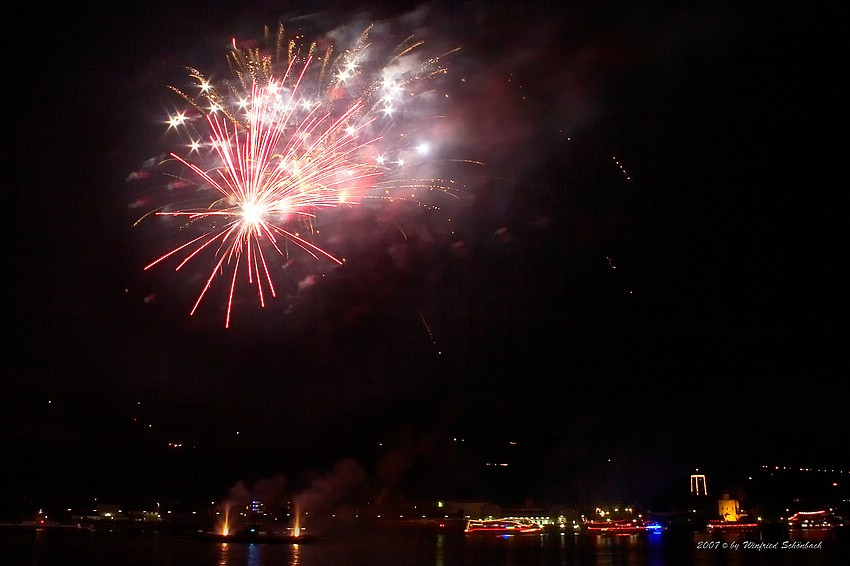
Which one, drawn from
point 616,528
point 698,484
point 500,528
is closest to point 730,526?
point 616,528

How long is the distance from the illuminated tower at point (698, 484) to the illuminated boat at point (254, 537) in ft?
203

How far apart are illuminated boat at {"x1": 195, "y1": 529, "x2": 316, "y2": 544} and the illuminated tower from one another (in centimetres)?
6198

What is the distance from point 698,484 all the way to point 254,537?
6511cm

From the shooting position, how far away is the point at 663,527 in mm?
75250

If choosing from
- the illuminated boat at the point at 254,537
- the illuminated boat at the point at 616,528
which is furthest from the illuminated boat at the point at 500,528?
the illuminated boat at the point at 254,537

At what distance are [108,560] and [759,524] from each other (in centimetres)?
6737

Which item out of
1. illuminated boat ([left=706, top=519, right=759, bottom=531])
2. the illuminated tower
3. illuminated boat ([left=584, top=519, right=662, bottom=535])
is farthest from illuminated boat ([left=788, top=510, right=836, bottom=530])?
illuminated boat ([left=584, top=519, right=662, bottom=535])

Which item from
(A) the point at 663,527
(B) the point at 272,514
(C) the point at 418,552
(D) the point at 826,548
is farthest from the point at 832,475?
(C) the point at 418,552

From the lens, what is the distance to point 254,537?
48531 mm

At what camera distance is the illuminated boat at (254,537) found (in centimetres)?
4619

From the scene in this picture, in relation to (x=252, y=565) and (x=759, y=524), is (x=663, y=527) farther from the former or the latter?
(x=252, y=565)

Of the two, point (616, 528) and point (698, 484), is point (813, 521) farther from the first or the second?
point (616, 528)

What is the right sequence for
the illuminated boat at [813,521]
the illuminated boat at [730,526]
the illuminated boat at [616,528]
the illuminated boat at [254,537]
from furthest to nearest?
the illuminated boat at [813,521] → the illuminated boat at [730,526] → the illuminated boat at [616,528] → the illuminated boat at [254,537]

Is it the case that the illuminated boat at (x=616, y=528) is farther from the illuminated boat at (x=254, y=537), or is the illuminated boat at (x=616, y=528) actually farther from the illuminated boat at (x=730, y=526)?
the illuminated boat at (x=254, y=537)
